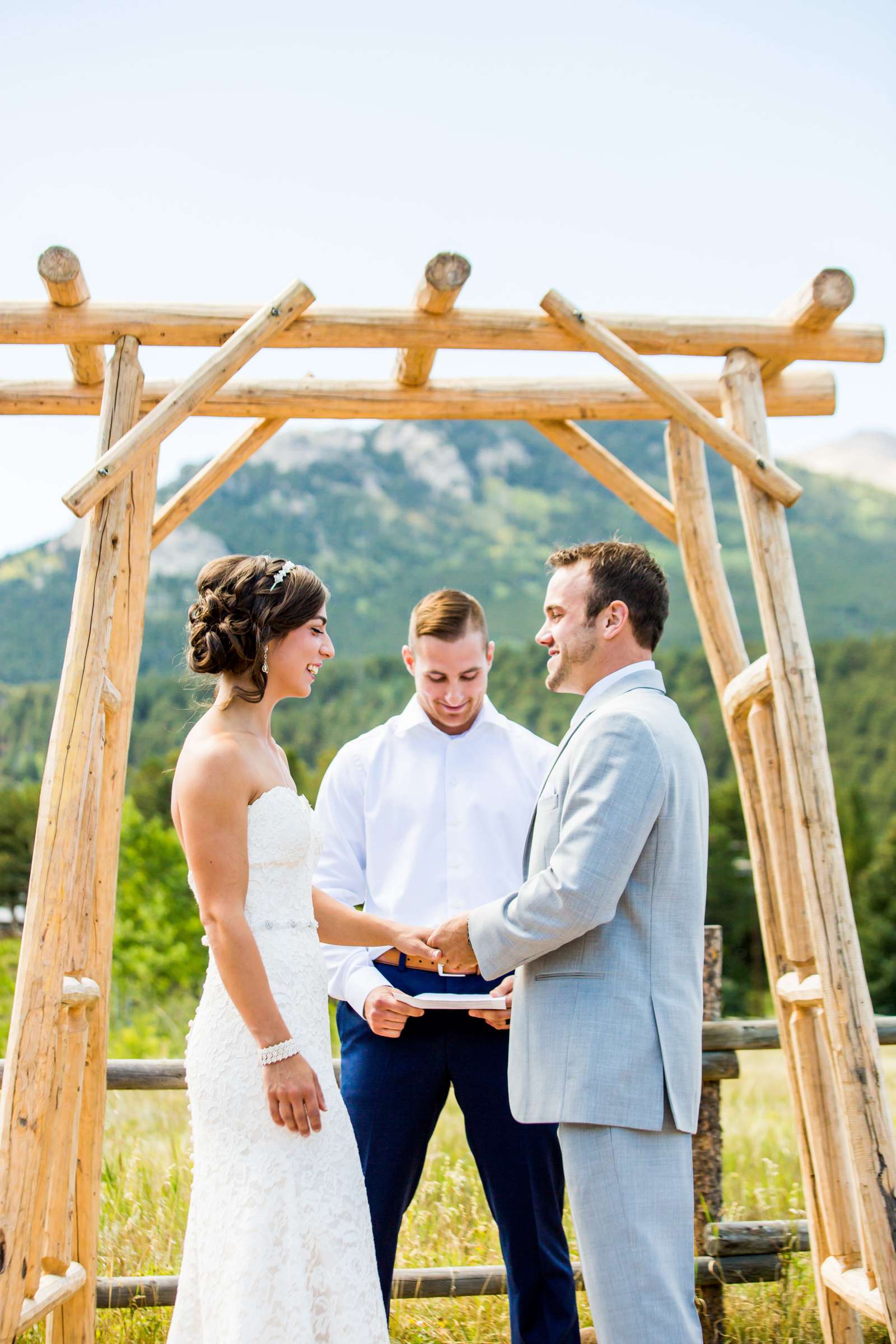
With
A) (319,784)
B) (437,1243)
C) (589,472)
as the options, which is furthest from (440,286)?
(319,784)

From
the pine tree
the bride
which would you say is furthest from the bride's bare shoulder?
the pine tree

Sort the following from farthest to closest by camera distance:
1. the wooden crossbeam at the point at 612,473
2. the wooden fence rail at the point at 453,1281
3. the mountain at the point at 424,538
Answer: the mountain at the point at 424,538
the wooden crossbeam at the point at 612,473
the wooden fence rail at the point at 453,1281

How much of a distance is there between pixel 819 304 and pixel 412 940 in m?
2.44

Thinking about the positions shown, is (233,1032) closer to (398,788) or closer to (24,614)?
(398,788)

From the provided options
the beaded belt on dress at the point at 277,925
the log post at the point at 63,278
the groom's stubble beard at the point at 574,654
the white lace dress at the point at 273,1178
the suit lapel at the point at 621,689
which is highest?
the log post at the point at 63,278

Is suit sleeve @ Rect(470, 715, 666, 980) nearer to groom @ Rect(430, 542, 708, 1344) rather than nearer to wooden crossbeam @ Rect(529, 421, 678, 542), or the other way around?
groom @ Rect(430, 542, 708, 1344)

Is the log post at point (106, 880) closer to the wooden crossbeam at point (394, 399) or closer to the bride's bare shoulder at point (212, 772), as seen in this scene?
the wooden crossbeam at point (394, 399)

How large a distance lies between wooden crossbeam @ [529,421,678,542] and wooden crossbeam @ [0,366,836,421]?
0.08m

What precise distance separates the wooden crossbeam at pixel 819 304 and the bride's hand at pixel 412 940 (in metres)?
2.25

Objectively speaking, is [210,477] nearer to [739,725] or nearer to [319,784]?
[739,725]

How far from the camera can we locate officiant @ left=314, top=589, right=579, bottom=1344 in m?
3.56

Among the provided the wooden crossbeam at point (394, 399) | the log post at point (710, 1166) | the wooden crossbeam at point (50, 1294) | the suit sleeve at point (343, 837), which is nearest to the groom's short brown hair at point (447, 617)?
the suit sleeve at point (343, 837)

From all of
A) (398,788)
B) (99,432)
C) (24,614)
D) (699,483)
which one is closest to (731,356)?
(699,483)

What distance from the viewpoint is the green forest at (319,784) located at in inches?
1362
